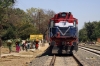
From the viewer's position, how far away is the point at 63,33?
26.2 m

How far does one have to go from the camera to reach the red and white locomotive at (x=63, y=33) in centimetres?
2534

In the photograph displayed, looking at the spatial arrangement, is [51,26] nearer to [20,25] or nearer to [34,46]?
[34,46]

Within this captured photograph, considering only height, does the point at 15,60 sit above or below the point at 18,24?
below

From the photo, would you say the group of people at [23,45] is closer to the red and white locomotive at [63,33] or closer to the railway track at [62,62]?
the red and white locomotive at [63,33]

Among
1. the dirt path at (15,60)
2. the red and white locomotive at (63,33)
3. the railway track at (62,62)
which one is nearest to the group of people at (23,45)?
the dirt path at (15,60)

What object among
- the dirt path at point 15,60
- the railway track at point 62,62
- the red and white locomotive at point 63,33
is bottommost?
the dirt path at point 15,60

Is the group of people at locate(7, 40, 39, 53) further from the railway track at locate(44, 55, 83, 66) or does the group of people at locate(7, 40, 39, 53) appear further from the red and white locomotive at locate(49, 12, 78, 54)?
the railway track at locate(44, 55, 83, 66)

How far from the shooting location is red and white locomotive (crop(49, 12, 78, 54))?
998 inches

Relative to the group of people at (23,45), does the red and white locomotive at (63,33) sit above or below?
above

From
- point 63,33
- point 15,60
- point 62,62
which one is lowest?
point 15,60

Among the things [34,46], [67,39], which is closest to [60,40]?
[67,39]

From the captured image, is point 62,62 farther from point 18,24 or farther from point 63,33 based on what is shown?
point 18,24

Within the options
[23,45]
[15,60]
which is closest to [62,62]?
[15,60]

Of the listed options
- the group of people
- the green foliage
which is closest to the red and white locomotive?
the group of people
